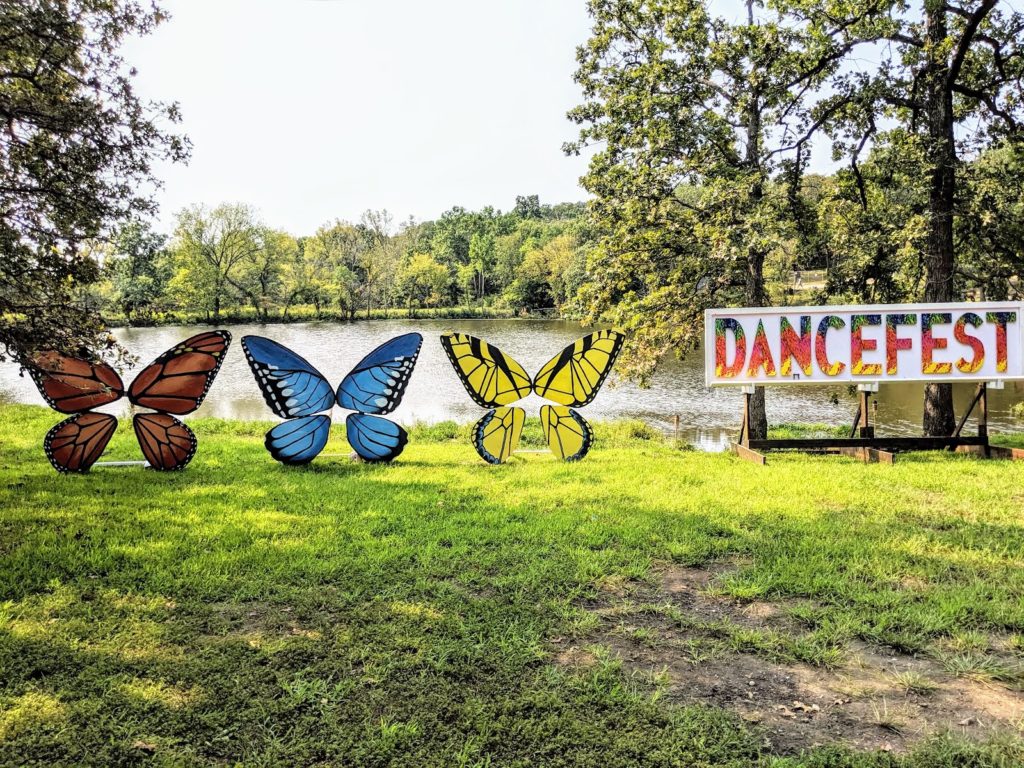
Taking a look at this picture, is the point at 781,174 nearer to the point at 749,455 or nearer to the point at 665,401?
the point at 749,455

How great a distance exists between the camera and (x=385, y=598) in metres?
3.61

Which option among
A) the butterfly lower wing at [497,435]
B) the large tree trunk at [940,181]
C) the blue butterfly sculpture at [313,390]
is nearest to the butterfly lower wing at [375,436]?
the blue butterfly sculpture at [313,390]

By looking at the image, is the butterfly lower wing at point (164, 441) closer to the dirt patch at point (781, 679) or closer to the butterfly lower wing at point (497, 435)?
the butterfly lower wing at point (497, 435)

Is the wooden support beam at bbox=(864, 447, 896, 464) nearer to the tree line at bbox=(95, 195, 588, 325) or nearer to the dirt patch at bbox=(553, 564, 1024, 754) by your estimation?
the dirt patch at bbox=(553, 564, 1024, 754)

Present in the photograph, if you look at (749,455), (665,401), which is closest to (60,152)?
(749,455)

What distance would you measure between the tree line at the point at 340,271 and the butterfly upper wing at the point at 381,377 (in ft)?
103

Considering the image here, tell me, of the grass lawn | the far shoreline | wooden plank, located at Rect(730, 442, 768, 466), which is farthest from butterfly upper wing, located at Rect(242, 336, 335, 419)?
the far shoreline

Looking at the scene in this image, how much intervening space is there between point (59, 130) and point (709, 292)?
913 cm

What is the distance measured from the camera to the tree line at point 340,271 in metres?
49.1

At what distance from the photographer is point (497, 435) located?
7.40m

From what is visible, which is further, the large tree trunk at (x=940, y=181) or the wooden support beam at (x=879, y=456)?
the large tree trunk at (x=940, y=181)

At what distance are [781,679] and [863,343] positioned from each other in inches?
244

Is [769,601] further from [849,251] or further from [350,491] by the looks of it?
[849,251]

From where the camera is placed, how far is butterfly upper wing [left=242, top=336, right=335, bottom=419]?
6715mm
